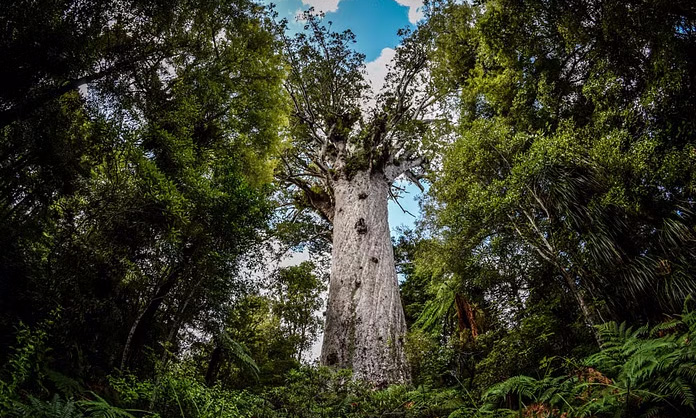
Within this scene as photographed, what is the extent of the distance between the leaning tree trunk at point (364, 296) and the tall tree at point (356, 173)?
0.7 inches

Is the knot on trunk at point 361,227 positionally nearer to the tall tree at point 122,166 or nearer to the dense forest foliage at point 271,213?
the dense forest foliage at point 271,213

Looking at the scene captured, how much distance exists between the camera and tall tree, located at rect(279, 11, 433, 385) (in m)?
5.23

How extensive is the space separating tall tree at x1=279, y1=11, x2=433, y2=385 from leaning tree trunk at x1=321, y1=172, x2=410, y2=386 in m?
0.02

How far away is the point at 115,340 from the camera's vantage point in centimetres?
407

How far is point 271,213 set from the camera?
5.75 meters

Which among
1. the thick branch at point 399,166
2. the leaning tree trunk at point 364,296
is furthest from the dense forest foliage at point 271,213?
the thick branch at point 399,166

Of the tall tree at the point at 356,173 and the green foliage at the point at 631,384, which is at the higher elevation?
the tall tree at the point at 356,173

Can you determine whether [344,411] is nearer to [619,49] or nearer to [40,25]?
[40,25]

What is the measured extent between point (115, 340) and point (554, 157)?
600 cm

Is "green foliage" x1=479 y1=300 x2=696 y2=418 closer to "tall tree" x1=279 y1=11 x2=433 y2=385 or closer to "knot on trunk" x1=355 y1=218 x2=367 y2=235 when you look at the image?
"tall tree" x1=279 y1=11 x2=433 y2=385

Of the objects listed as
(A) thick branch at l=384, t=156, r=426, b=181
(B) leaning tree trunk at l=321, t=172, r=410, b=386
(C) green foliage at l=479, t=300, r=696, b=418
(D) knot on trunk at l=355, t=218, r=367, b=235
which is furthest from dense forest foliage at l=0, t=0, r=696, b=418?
(A) thick branch at l=384, t=156, r=426, b=181

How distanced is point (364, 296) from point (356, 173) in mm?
3312

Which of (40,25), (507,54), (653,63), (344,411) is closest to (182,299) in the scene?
(344,411)

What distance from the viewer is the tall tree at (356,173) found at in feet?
17.2
